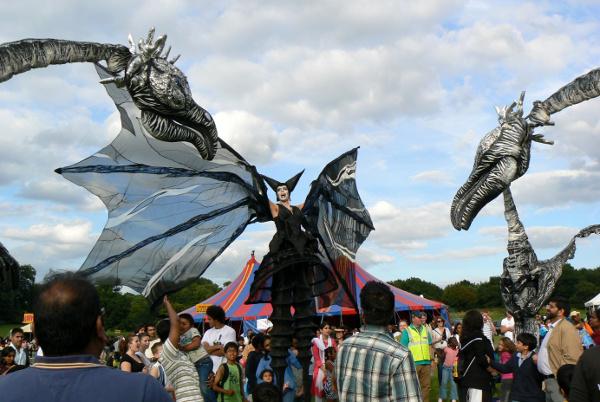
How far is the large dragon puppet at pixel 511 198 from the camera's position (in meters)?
8.35

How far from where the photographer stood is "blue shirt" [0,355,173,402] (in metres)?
1.57

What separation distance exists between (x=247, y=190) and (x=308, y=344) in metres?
2.06

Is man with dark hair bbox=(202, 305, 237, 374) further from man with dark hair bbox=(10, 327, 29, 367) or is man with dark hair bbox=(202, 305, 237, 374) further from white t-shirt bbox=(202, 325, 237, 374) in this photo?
man with dark hair bbox=(10, 327, 29, 367)

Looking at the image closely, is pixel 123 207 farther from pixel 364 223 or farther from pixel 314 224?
pixel 364 223

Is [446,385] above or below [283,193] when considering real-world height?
below

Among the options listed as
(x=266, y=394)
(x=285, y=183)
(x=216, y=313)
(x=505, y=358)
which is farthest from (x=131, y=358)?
(x=505, y=358)

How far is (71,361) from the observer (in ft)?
5.43

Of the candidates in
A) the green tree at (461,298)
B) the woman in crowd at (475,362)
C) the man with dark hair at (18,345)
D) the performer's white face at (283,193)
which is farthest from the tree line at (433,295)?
the woman in crowd at (475,362)

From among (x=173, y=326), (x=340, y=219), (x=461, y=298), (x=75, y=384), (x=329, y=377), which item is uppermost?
(x=461, y=298)

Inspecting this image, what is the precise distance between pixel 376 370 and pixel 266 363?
440 centimetres

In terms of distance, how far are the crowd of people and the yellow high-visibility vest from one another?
0.02 metres

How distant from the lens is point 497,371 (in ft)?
20.6

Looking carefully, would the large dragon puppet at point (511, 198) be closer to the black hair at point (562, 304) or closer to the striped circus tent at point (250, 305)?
the black hair at point (562, 304)

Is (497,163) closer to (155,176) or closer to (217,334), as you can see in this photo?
(217,334)
